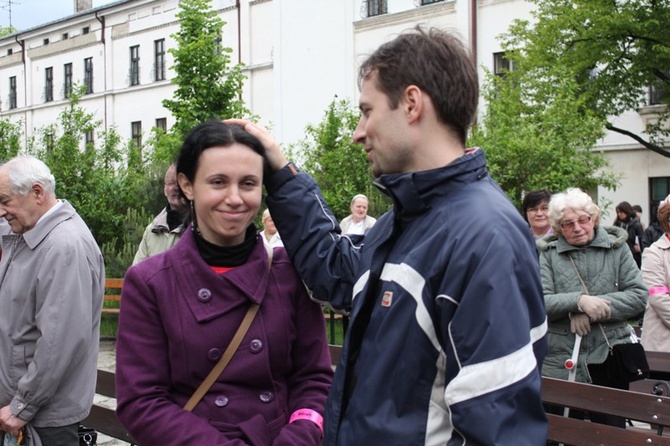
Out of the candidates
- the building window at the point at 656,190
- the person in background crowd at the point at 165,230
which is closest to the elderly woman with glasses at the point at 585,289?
the person in background crowd at the point at 165,230

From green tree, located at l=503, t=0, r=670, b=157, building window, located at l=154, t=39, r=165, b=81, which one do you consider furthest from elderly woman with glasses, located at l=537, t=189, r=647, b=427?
building window, located at l=154, t=39, r=165, b=81

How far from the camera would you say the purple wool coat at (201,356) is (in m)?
2.36

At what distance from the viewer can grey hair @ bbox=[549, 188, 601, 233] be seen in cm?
525

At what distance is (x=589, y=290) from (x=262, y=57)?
2981 cm

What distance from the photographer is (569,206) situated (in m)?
5.26

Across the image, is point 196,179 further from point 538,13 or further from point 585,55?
point 538,13

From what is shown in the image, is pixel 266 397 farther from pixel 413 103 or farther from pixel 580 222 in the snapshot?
pixel 580 222

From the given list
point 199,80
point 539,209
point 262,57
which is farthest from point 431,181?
point 262,57

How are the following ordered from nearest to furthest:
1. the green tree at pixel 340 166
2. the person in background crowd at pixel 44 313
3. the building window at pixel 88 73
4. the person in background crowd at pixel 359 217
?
the person in background crowd at pixel 44 313
the person in background crowd at pixel 359 217
the green tree at pixel 340 166
the building window at pixel 88 73

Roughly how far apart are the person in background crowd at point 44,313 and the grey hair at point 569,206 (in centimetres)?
291

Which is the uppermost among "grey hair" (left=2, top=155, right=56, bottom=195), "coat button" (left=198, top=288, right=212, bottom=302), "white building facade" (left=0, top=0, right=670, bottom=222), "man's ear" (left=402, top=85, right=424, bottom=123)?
"white building facade" (left=0, top=0, right=670, bottom=222)

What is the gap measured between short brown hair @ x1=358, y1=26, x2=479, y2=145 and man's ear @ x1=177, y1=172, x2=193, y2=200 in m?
0.73

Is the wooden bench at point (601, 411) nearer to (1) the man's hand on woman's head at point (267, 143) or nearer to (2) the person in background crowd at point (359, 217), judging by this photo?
(1) the man's hand on woman's head at point (267, 143)

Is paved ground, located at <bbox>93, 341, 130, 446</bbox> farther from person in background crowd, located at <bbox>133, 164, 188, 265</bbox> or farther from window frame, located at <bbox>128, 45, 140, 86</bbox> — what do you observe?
window frame, located at <bbox>128, 45, 140, 86</bbox>
